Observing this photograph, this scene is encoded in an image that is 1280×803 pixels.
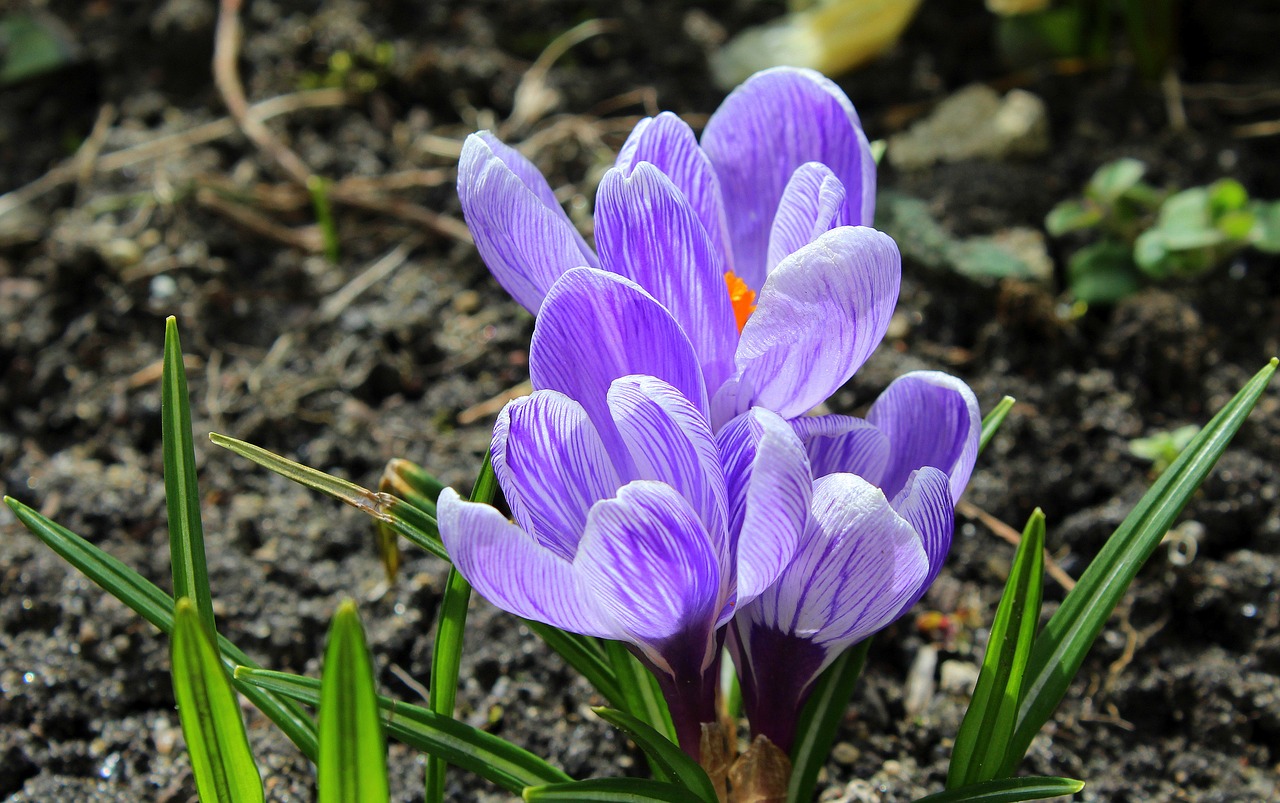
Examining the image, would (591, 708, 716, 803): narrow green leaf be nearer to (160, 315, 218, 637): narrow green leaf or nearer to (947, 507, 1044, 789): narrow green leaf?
(947, 507, 1044, 789): narrow green leaf

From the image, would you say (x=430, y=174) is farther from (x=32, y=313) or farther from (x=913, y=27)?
(x=913, y=27)

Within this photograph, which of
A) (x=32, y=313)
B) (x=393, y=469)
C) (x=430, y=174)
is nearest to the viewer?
(x=393, y=469)

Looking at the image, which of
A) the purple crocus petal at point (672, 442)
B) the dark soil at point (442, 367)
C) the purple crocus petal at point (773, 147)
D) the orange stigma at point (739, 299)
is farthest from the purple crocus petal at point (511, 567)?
the dark soil at point (442, 367)

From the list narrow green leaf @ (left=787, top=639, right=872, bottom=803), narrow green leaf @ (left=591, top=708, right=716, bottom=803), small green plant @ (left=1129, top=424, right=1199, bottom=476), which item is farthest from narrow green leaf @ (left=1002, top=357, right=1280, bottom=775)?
small green plant @ (left=1129, top=424, right=1199, bottom=476)

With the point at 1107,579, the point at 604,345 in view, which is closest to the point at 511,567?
the point at 604,345

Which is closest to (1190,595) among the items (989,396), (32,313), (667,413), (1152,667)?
(1152,667)

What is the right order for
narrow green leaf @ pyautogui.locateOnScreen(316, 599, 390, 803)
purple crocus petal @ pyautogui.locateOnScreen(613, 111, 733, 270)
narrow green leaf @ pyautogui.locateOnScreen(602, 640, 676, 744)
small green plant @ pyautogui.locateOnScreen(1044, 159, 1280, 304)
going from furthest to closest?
small green plant @ pyautogui.locateOnScreen(1044, 159, 1280, 304), narrow green leaf @ pyautogui.locateOnScreen(602, 640, 676, 744), purple crocus petal @ pyautogui.locateOnScreen(613, 111, 733, 270), narrow green leaf @ pyautogui.locateOnScreen(316, 599, 390, 803)

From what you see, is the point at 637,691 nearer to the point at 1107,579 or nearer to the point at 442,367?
the point at 1107,579

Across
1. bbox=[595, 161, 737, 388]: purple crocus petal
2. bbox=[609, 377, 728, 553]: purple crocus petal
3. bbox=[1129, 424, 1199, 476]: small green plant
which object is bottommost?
bbox=[609, 377, 728, 553]: purple crocus petal
